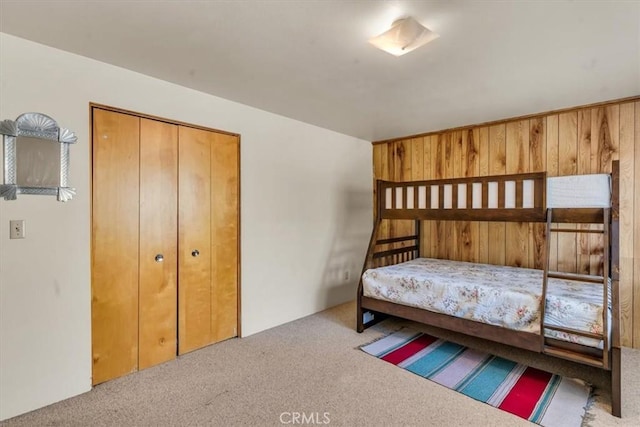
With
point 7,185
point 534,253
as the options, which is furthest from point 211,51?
point 534,253

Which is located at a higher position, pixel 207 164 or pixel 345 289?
pixel 207 164

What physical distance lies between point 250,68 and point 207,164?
0.98 m

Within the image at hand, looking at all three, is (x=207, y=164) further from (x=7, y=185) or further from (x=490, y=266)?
(x=490, y=266)

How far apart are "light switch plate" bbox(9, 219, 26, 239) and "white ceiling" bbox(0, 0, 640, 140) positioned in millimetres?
1117

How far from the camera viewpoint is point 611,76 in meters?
2.34

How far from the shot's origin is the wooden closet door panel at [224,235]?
2.88m

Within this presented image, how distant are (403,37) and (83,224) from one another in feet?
7.78

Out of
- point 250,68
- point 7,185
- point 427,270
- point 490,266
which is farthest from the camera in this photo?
point 490,266

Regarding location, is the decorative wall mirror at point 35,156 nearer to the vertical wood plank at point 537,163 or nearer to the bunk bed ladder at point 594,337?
the bunk bed ladder at point 594,337

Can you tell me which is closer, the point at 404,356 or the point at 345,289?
the point at 404,356

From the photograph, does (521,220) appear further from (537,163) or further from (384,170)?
(384,170)

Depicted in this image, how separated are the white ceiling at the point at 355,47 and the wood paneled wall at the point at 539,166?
31cm

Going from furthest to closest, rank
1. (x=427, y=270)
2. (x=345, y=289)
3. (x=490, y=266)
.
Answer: (x=345, y=289), (x=490, y=266), (x=427, y=270)

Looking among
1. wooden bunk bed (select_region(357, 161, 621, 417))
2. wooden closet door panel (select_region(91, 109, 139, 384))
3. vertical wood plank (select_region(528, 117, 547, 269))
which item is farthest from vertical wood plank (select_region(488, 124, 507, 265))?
wooden closet door panel (select_region(91, 109, 139, 384))
